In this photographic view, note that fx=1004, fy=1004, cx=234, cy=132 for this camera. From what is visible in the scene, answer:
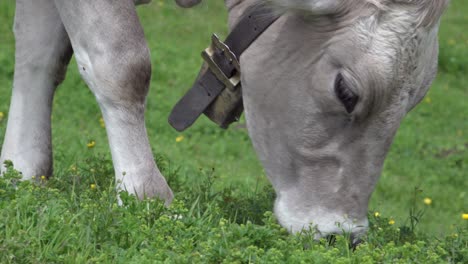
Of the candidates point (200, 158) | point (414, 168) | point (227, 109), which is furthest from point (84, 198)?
point (414, 168)

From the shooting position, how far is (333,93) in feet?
14.4

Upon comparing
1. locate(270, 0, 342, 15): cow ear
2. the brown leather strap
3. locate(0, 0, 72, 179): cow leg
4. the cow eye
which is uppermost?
locate(270, 0, 342, 15): cow ear

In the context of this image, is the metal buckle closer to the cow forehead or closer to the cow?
the cow

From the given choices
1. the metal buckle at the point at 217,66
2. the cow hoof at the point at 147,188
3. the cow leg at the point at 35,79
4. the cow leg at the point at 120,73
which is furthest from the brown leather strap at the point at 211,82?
the cow leg at the point at 35,79

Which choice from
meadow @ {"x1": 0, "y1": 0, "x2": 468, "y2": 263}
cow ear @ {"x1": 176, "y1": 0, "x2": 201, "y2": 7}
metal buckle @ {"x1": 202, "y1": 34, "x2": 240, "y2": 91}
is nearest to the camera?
meadow @ {"x1": 0, "y1": 0, "x2": 468, "y2": 263}

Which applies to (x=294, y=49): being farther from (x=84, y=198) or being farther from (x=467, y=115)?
(x=467, y=115)

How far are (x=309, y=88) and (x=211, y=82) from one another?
64cm

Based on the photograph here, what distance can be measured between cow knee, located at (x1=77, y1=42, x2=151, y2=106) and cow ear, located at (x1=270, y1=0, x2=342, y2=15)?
0.78 meters

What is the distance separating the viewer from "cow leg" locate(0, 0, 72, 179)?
17.9 ft

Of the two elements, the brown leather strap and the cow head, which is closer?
the cow head

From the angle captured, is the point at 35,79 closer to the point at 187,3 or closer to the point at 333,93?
the point at 187,3

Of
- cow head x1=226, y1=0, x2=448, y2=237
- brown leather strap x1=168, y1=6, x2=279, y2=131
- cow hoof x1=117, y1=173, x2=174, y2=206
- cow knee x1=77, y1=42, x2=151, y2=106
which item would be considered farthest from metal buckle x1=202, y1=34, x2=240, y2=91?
cow hoof x1=117, y1=173, x2=174, y2=206

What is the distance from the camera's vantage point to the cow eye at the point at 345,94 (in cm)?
434

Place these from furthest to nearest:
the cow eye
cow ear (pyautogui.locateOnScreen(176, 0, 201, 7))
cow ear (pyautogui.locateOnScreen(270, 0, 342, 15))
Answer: cow ear (pyautogui.locateOnScreen(176, 0, 201, 7)) < the cow eye < cow ear (pyautogui.locateOnScreen(270, 0, 342, 15))
